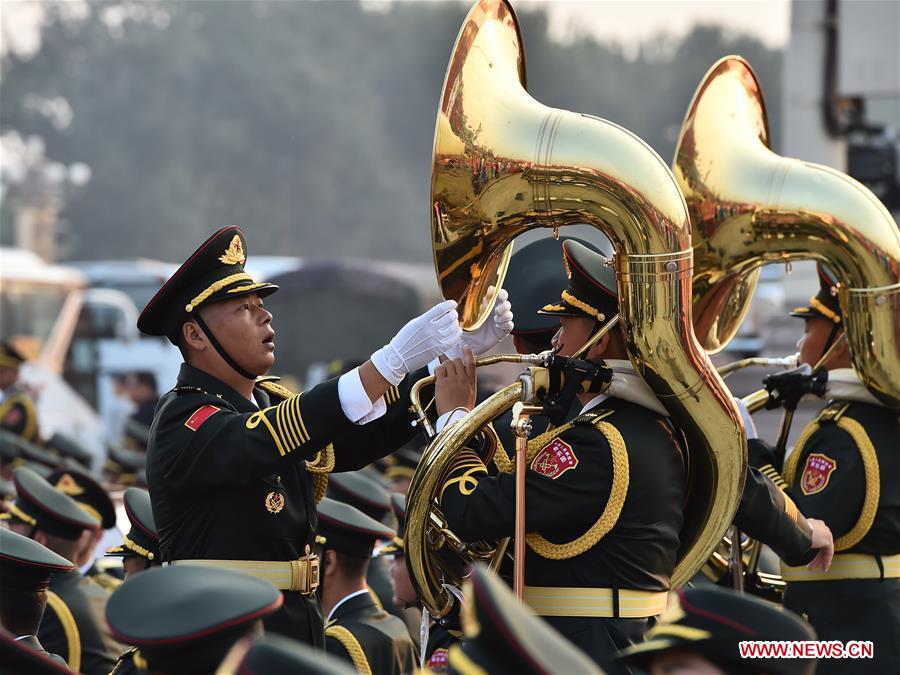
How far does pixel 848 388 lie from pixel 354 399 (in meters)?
1.96

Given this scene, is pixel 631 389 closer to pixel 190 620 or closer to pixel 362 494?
pixel 190 620

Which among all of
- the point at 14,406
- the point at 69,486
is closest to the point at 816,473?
the point at 69,486

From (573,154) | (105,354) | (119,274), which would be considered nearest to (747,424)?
(573,154)

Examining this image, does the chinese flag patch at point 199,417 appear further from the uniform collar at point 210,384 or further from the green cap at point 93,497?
the green cap at point 93,497

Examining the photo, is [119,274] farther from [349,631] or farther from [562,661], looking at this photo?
[562,661]

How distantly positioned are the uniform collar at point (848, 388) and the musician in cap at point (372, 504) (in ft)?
5.72

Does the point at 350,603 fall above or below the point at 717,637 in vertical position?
below

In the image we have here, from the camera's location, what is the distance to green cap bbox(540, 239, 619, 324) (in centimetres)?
387

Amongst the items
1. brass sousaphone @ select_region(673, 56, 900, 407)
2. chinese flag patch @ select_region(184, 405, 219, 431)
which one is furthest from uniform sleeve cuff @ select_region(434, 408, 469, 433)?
brass sousaphone @ select_region(673, 56, 900, 407)

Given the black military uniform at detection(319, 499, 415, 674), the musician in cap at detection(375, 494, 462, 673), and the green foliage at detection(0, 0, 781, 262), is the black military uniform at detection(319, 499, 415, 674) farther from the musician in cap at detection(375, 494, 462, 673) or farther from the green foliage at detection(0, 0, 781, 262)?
the green foliage at detection(0, 0, 781, 262)

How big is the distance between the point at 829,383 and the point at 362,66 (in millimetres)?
47135

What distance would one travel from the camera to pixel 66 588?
16.3ft

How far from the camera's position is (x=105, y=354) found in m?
22.8

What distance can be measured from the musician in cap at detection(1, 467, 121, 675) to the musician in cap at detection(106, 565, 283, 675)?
2.33 metres
